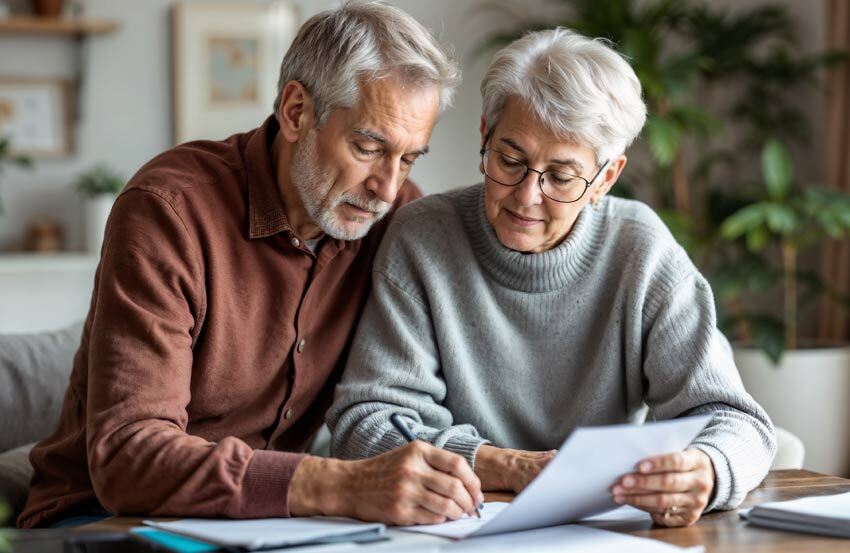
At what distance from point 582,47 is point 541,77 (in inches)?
3.7

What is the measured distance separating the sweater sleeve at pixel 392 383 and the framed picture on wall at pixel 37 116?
311 cm

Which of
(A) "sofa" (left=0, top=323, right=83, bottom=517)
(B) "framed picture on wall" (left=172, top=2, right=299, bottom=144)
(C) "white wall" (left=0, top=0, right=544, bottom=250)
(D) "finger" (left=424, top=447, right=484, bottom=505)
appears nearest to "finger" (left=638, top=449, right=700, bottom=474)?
(D) "finger" (left=424, top=447, right=484, bottom=505)

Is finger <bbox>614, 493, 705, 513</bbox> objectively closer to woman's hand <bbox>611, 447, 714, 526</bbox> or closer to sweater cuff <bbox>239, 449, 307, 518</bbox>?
woman's hand <bbox>611, 447, 714, 526</bbox>

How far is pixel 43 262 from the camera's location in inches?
165

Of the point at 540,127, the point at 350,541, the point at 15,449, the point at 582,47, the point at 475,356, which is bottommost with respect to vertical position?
the point at 15,449

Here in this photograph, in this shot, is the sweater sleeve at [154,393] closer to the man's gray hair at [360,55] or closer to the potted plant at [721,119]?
the man's gray hair at [360,55]

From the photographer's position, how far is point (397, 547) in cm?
118

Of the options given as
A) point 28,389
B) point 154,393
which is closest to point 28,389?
point 28,389

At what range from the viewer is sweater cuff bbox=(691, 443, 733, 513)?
4.56 feet

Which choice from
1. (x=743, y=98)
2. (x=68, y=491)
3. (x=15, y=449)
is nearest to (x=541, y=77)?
(x=68, y=491)

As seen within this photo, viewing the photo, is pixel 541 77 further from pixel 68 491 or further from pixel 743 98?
pixel 743 98

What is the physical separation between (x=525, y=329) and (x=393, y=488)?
542 millimetres

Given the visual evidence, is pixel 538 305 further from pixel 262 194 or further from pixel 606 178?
pixel 262 194

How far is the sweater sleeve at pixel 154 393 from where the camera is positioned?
1326 millimetres
